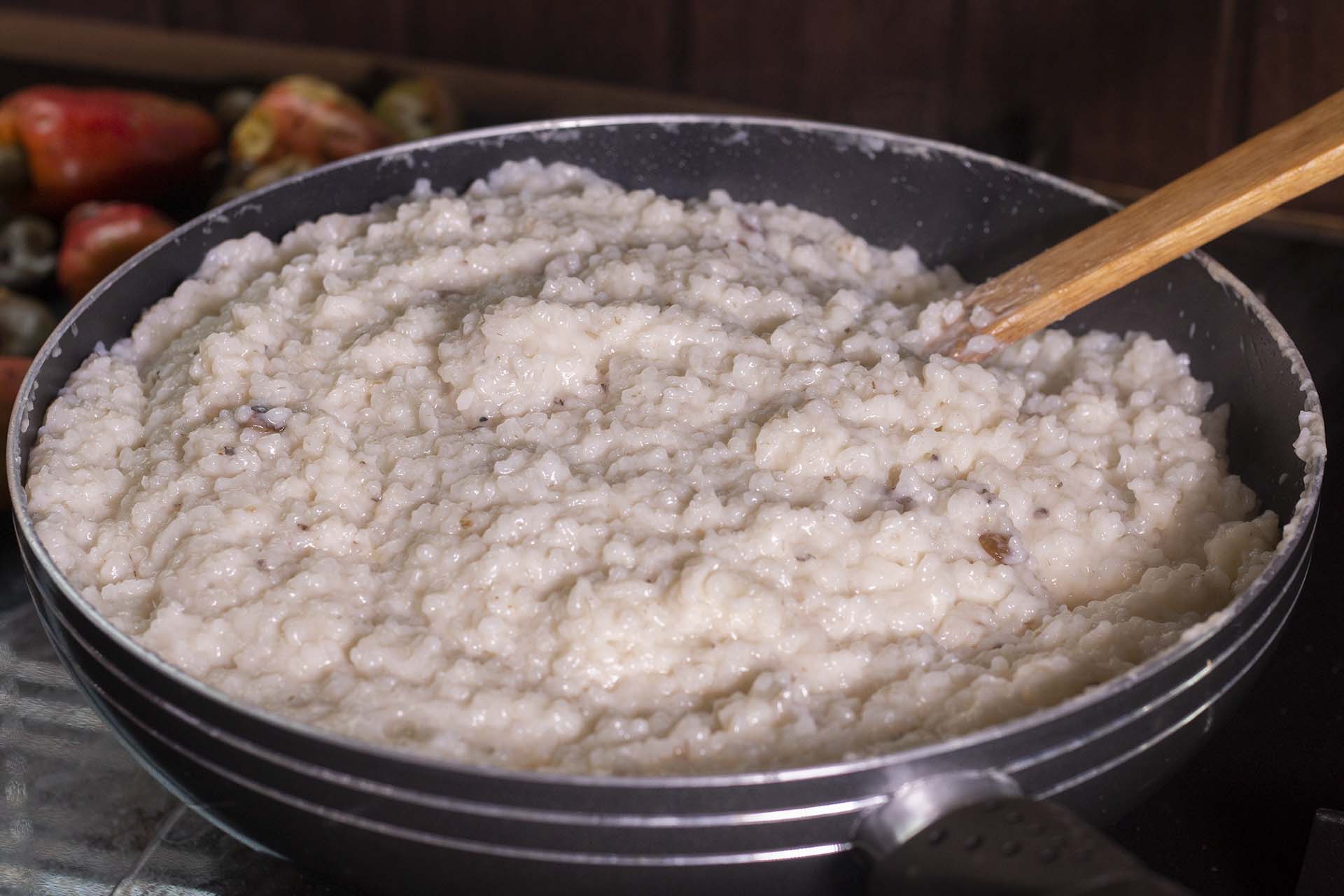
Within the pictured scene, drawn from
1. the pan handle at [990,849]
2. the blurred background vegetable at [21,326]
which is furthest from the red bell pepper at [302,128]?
the pan handle at [990,849]

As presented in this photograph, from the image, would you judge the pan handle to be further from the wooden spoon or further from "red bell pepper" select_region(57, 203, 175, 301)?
"red bell pepper" select_region(57, 203, 175, 301)

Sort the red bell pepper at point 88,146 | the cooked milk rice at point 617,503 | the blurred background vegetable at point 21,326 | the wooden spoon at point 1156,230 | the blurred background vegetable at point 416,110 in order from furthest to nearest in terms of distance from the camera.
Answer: the blurred background vegetable at point 416,110
the red bell pepper at point 88,146
the blurred background vegetable at point 21,326
the wooden spoon at point 1156,230
the cooked milk rice at point 617,503

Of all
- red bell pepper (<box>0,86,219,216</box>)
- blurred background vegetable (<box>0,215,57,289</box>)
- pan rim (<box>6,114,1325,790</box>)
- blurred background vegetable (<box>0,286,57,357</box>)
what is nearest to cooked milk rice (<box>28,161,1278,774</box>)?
pan rim (<box>6,114,1325,790</box>)

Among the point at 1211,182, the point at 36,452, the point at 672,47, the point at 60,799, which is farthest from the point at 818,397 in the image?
the point at 672,47

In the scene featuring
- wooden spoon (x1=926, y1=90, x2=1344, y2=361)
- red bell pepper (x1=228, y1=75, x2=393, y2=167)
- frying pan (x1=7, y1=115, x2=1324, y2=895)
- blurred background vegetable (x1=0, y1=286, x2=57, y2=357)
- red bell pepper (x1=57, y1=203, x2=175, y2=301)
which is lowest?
blurred background vegetable (x1=0, y1=286, x2=57, y2=357)

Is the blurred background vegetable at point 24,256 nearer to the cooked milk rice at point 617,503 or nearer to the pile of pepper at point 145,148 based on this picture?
the pile of pepper at point 145,148

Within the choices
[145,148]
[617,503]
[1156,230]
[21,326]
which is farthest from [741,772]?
[145,148]

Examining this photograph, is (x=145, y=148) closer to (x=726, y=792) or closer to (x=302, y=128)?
(x=302, y=128)
